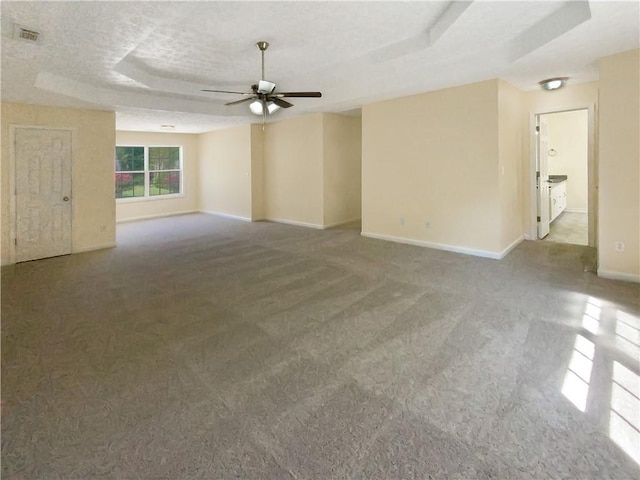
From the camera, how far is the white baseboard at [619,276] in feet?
Answer: 12.6

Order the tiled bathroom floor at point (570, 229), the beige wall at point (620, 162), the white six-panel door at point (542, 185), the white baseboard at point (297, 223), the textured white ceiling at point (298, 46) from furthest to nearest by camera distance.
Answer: the white baseboard at point (297, 223) → the tiled bathroom floor at point (570, 229) → the white six-panel door at point (542, 185) → the beige wall at point (620, 162) → the textured white ceiling at point (298, 46)

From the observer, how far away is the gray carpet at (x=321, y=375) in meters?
1.55

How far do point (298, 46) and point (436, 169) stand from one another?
9.20ft

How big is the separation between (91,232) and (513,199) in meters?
7.02

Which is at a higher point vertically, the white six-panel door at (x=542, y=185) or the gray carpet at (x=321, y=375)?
the white six-panel door at (x=542, y=185)

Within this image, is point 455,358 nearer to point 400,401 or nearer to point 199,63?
point 400,401

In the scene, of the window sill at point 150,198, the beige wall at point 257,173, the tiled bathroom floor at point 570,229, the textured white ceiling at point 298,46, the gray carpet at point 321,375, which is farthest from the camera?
the window sill at point 150,198

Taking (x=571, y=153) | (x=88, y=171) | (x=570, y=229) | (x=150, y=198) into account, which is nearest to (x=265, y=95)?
(x=88, y=171)

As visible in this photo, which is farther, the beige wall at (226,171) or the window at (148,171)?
the window at (148,171)

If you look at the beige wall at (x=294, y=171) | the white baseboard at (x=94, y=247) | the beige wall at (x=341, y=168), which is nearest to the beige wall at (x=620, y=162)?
the beige wall at (x=341, y=168)

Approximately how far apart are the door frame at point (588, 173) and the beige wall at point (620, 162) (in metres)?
1.57

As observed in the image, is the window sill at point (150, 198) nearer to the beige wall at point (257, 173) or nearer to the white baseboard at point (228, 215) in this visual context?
the white baseboard at point (228, 215)

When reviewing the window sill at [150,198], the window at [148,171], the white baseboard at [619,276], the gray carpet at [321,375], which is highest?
the window at [148,171]

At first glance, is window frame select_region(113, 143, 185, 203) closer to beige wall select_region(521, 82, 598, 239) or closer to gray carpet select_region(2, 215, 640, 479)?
gray carpet select_region(2, 215, 640, 479)
